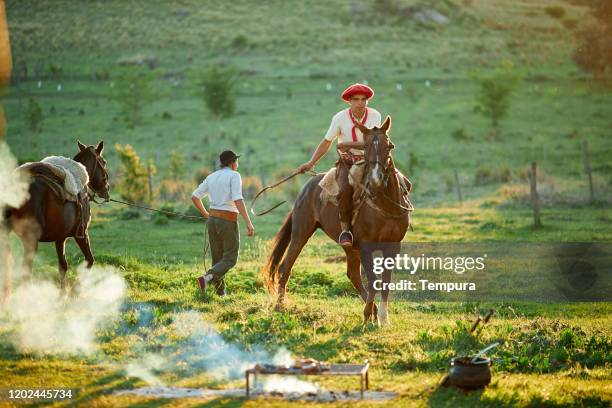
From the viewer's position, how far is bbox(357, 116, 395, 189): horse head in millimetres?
10664

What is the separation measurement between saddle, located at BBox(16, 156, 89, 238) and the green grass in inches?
70.5

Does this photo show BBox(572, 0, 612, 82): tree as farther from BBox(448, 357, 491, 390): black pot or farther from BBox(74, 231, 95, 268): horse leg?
BBox(448, 357, 491, 390): black pot

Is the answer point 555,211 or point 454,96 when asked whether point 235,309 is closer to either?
point 555,211

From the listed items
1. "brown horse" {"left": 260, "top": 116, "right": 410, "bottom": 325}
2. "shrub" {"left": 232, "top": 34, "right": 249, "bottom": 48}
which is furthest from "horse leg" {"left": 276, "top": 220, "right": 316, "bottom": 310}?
"shrub" {"left": 232, "top": 34, "right": 249, "bottom": 48}

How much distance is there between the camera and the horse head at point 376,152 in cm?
1066

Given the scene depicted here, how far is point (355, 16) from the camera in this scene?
106 meters

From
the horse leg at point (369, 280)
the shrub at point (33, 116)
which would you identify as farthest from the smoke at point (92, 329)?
the shrub at point (33, 116)

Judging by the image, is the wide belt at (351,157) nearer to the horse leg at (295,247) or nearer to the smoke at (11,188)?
the horse leg at (295,247)

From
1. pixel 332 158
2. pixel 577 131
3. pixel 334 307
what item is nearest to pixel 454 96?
pixel 577 131

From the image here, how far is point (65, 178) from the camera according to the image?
13.1 m

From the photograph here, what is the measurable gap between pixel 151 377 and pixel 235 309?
3.40 meters

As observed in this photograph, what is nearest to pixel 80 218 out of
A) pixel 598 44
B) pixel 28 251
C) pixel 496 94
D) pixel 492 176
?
pixel 28 251

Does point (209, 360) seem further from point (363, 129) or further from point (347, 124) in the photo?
point (347, 124)

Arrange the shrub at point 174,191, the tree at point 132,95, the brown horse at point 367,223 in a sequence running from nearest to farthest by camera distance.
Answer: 1. the brown horse at point 367,223
2. the shrub at point 174,191
3. the tree at point 132,95
